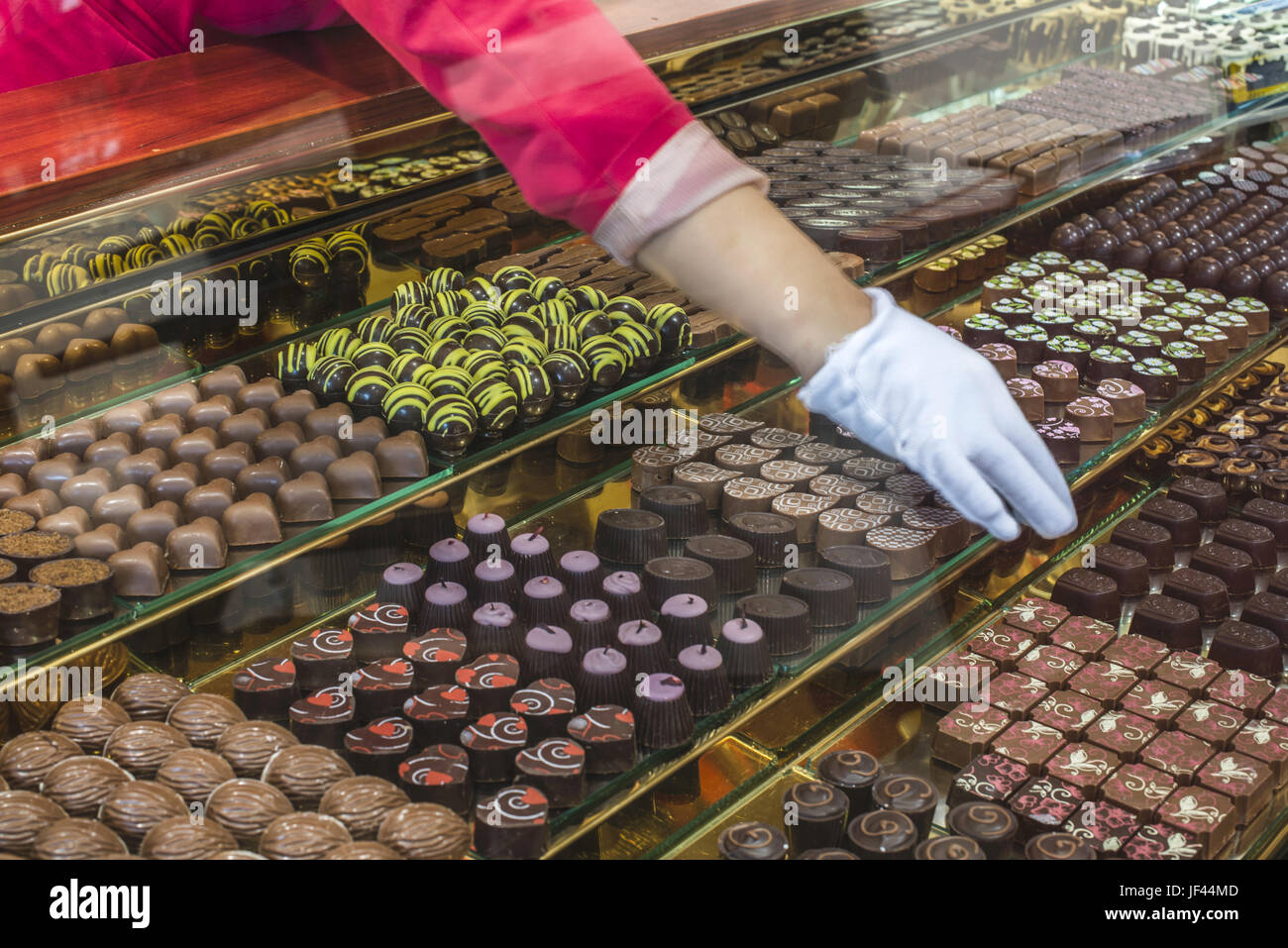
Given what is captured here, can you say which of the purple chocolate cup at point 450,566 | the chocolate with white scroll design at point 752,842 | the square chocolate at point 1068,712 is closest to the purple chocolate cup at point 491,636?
the purple chocolate cup at point 450,566

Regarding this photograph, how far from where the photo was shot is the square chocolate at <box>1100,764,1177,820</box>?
203cm

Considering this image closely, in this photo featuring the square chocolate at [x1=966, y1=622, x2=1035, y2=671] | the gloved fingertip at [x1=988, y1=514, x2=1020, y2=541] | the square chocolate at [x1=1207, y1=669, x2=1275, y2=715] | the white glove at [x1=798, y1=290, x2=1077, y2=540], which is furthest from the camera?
the square chocolate at [x1=966, y1=622, x2=1035, y2=671]

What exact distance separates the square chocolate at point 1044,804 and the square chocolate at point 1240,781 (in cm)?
23

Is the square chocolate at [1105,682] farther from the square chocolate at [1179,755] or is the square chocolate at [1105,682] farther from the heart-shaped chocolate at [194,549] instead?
the heart-shaped chocolate at [194,549]

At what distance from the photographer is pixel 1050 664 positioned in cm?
238

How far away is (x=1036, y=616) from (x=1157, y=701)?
0.30 m

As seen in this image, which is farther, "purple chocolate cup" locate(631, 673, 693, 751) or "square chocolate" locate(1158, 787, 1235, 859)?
"square chocolate" locate(1158, 787, 1235, 859)

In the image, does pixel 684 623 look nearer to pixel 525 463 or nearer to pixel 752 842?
pixel 752 842

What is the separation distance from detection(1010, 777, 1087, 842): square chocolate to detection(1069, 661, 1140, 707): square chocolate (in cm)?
30

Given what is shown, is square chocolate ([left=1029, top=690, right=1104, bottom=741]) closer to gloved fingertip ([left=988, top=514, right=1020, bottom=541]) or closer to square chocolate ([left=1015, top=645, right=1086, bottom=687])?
square chocolate ([left=1015, top=645, right=1086, bottom=687])

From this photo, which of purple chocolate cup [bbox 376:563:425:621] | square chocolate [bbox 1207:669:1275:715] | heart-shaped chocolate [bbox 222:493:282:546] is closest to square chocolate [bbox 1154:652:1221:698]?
square chocolate [bbox 1207:669:1275:715]

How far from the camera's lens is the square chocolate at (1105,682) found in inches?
91.0

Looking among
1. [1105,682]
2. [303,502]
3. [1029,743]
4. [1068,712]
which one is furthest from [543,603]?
[1105,682]

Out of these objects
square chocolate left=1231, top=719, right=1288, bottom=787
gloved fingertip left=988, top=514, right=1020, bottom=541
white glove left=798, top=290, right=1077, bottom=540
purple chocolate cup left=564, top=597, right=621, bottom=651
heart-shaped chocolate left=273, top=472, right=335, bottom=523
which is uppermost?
white glove left=798, top=290, right=1077, bottom=540
